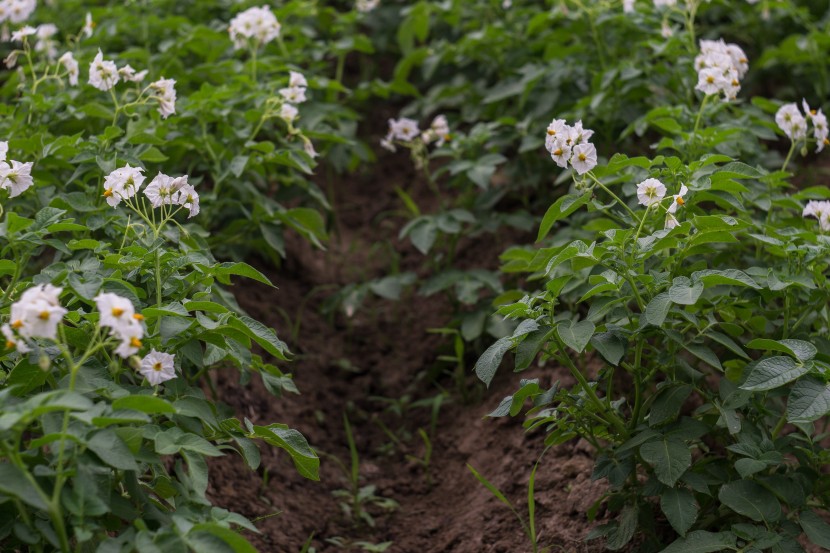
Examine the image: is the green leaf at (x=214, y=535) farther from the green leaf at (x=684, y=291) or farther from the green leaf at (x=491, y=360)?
the green leaf at (x=684, y=291)

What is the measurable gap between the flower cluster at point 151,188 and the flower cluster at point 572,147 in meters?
0.75

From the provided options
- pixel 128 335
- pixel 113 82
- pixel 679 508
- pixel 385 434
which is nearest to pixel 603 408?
pixel 679 508

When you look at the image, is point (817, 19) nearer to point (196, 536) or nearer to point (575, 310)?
point (575, 310)

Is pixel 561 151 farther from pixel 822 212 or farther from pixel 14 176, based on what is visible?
pixel 14 176

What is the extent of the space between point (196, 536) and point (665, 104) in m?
1.85

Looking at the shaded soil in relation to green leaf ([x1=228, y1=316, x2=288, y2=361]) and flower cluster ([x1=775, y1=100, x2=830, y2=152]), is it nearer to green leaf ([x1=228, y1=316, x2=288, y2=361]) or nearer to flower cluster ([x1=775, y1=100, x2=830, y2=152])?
green leaf ([x1=228, y1=316, x2=288, y2=361])

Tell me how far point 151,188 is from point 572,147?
0.86 meters

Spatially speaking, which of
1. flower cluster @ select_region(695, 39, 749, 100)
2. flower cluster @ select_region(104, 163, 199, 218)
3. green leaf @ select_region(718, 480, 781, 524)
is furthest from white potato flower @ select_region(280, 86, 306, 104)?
green leaf @ select_region(718, 480, 781, 524)

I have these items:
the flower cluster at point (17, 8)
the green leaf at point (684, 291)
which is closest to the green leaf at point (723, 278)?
the green leaf at point (684, 291)

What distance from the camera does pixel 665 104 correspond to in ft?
8.68

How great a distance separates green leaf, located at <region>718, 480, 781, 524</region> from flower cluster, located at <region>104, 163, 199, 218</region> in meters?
1.19

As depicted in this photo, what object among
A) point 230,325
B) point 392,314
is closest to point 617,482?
point 230,325

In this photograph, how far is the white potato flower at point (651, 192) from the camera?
1.85 m

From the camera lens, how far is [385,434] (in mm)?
2719
